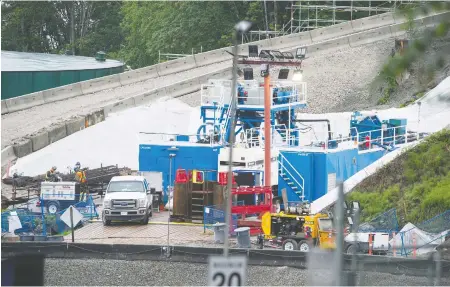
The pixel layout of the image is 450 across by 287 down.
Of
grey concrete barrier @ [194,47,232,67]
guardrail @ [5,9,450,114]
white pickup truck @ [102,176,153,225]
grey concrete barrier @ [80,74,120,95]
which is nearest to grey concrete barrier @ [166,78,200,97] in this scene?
guardrail @ [5,9,450,114]

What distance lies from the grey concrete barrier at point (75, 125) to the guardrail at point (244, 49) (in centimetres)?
693

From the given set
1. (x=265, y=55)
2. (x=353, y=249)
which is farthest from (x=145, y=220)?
(x=353, y=249)

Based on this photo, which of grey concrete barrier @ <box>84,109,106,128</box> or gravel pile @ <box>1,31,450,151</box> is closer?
gravel pile @ <box>1,31,450,151</box>

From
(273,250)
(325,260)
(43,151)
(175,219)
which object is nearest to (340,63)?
(43,151)

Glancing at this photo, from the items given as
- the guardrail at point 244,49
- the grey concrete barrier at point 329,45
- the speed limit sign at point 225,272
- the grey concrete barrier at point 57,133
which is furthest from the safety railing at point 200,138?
the speed limit sign at point 225,272

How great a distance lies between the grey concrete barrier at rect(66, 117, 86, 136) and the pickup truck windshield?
16.5 meters

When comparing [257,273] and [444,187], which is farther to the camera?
[444,187]

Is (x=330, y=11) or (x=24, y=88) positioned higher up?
(x=330, y=11)

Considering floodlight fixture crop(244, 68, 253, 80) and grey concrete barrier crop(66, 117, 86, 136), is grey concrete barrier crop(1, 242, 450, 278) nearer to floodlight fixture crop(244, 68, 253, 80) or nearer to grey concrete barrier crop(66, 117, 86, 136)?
floodlight fixture crop(244, 68, 253, 80)

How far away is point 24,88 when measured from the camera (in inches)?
2176

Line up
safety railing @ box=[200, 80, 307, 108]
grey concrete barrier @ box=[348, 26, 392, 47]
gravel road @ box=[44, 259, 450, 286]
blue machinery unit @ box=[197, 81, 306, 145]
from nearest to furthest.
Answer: gravel road @ box=[44, 259, 450, 286]
blue machinery unit @ box=[197, 81, 306, 145]
safety railing @ box=[200, 80, 307, 108]
grey concrete barrier @ box=[348, 26, 392, 47]

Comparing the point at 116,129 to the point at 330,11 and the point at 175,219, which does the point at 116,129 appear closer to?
the point at 175,219

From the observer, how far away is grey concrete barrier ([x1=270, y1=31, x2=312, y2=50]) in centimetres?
5591

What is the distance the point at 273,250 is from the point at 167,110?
25185 millimetres
